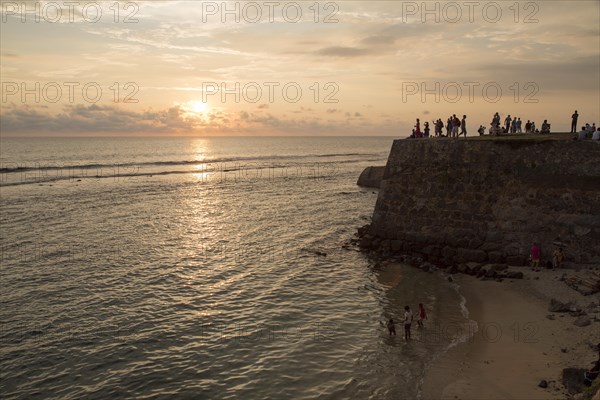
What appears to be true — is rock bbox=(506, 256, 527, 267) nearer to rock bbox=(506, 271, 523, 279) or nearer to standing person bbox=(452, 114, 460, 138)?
rock bbox=(506, 271, 523, 279)

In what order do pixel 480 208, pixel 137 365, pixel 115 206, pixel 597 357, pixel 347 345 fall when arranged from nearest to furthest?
1. pixel 597 357
2. pixel 137 365
3. pixel 347 345
4. pixel 480 208
5. pixel 115 206

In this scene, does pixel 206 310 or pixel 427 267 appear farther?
pixel 427 267

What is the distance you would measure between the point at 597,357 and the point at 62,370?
700 inches

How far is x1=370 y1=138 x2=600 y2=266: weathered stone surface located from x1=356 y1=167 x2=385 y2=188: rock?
103 ft

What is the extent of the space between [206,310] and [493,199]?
57.0 ft

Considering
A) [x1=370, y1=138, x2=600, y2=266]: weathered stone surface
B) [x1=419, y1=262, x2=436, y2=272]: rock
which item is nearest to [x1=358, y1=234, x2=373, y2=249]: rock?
[x1=370, y1=138, x2=600, y2=266]: weathered stone surface

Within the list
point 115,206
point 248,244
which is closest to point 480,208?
point 248,244

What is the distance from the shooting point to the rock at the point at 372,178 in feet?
203

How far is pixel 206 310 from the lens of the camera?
20.3 meters

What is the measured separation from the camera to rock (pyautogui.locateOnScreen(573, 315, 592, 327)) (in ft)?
55.2

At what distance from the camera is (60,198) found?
49000 mm

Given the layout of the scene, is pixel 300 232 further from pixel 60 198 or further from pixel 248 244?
pixel 60 198

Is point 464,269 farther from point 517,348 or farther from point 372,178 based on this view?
point 372,178

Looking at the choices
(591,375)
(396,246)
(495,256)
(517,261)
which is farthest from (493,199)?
(591,375)
